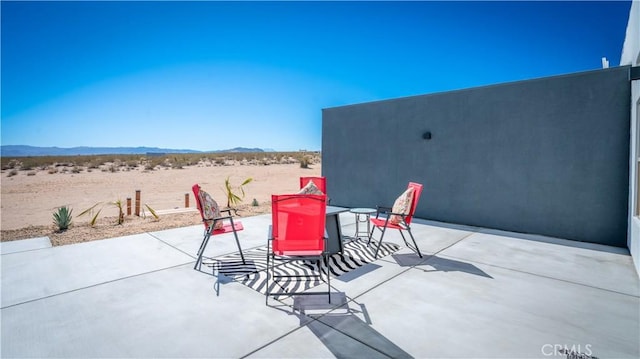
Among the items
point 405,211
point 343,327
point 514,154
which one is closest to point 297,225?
point 343,327

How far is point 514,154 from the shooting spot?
6195 millimetres

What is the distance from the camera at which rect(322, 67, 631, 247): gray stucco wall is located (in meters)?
5.25

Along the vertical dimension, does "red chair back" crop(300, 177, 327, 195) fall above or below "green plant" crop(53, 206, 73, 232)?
above

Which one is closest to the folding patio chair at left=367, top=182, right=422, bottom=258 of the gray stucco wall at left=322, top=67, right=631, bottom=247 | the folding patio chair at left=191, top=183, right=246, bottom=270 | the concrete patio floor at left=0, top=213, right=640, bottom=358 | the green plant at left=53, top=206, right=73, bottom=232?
the concrete patio floor at left=0, top=213, right=640, bottom=358

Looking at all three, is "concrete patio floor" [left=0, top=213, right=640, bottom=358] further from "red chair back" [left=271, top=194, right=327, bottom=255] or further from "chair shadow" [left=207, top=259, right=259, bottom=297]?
"red chair back" [left=271, top=194, right=327, bottom=255]

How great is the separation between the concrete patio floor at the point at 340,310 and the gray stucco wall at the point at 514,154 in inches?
54.4

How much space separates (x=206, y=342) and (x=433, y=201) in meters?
→ 6.36

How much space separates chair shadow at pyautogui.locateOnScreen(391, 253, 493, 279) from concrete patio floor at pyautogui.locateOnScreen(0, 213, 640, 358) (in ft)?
0.09

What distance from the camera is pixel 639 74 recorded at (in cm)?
277

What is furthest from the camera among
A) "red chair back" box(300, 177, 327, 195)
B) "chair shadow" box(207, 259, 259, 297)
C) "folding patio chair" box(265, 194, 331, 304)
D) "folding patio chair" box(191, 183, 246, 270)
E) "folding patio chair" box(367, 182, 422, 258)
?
"red chair back" box(300, 177, 327, 195)

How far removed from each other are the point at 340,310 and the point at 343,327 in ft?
0.99

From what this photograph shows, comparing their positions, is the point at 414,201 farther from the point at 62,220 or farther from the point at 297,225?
the point at 62,220

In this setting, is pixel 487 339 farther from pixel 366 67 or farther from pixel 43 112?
pixel 43 112

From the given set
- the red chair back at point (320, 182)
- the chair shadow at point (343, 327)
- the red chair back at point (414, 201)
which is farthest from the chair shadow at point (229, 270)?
the red chair back at point (414, 201)
